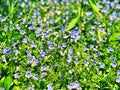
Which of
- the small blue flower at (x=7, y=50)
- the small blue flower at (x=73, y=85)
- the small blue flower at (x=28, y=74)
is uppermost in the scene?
→ the small blue flower at (x=7, y=50)

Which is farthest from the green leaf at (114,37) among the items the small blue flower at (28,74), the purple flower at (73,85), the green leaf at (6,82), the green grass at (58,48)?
the green leaf at (6,82)

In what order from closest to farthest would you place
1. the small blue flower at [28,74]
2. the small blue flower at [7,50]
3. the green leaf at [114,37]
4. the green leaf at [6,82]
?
the green leaf at [6,82] → the small blue flower at [28,74] → the small blue flower at [7,50] → the green leaf at [114,37]

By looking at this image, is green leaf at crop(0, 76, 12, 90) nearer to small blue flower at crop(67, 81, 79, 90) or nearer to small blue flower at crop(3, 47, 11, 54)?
small blue flower at crop(3, 47, 11, 54)

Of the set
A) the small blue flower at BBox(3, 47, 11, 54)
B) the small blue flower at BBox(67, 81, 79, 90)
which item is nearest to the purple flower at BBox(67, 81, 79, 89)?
the small blue flower at BBox(67, 81, 79, 90)

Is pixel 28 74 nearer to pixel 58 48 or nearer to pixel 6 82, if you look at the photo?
pixel 6 82

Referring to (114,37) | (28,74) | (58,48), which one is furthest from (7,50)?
(114,37)

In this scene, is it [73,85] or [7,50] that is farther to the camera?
[7,50]

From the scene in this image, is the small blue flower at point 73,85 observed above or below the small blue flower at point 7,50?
below

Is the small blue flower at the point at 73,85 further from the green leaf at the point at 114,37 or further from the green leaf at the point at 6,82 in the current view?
the green leaf at the point at 114,37

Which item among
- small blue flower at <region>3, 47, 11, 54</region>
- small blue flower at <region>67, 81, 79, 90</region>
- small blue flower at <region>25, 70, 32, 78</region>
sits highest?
small blue flower at <region>3, 47, 11, 54</region>

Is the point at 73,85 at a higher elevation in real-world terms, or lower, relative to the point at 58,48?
lower

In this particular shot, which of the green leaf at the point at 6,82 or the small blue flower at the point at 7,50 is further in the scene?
the small blue flower at the point at 7,50

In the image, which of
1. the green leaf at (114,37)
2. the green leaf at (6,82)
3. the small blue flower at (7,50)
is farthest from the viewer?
the green leaf at (114,37)
